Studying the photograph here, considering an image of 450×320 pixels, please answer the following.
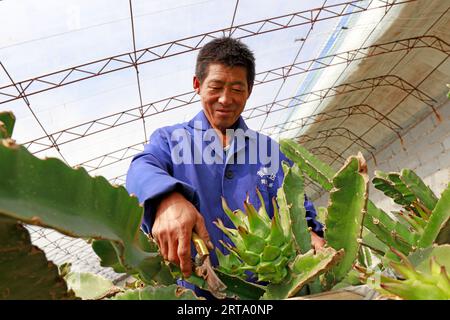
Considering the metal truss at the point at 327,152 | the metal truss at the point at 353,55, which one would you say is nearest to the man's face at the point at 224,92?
the metal truss at the point at 353,55

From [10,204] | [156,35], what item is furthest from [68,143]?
[10,204]

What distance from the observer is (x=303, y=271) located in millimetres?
667

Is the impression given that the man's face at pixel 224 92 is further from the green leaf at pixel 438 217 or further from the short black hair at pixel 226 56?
the green leaf at pixel 438 217

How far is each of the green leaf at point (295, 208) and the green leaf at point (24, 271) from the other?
35cm

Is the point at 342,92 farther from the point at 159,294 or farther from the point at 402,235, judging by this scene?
the point at 159,294

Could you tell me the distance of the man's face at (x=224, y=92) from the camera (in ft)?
4.90

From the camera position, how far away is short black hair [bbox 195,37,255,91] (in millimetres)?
1494

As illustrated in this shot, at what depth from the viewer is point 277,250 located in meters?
0.69

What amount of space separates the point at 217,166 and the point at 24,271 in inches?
36.1

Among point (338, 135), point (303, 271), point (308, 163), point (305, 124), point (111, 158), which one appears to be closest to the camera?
point (303, 271)

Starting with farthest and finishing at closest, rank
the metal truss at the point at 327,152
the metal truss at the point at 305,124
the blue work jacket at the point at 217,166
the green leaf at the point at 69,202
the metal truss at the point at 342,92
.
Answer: the metal truss at the point at 327,152 < the metal truss at the point at 305,124 < the metal truss at the point at 342,92 < the blue work jacket at the point at 217,166 < the green leaf at the point at 69,202

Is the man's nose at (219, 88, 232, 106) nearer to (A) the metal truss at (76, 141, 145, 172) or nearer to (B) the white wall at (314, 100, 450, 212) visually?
(B) the white wall at (314, 100, 450, 212)

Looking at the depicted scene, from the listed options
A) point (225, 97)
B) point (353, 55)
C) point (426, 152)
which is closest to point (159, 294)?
point (225, 97)

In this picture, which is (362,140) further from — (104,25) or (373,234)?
(373,234)
